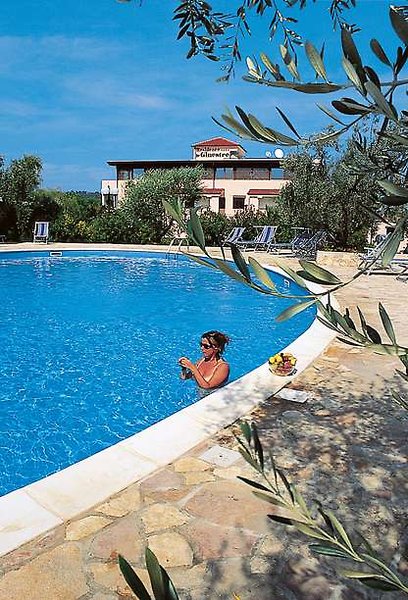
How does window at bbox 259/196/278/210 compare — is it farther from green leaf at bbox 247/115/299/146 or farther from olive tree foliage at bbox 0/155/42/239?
green leaf at bbox 247/115/299/146

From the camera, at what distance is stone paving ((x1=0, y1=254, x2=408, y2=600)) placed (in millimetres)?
2725

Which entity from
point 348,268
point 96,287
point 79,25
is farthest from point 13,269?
point 79,25

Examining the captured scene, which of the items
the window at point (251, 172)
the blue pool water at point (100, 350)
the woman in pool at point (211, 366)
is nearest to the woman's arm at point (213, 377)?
the woman in pool at point (211, 366)

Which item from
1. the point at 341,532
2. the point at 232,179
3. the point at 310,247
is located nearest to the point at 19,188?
the point at 310,247

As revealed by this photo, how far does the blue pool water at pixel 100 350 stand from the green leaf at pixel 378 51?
550 cm

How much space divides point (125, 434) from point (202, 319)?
6.46 m

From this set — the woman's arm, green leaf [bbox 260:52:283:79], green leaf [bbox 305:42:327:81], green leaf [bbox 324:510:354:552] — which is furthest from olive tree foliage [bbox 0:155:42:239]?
green leaf [bbox 324:510:354:552]

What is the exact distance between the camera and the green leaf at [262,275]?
3.76 ft

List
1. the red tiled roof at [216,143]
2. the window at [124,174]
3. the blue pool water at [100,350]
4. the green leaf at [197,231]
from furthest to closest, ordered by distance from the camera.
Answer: the red tiled roof at [216,143] → the window at [124,174] → the blue pool water at [100,350] → the green leaf at [197,231]

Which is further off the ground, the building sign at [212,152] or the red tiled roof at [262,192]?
the building sign at [212,152]

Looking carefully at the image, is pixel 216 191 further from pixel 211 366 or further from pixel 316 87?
pixel 316 87

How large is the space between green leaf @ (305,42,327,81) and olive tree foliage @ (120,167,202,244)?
2875 cm

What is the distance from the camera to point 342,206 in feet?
73.4

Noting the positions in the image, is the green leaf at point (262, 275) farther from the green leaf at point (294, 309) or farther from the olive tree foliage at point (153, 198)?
the olive tree foliage at point (153, 198)
